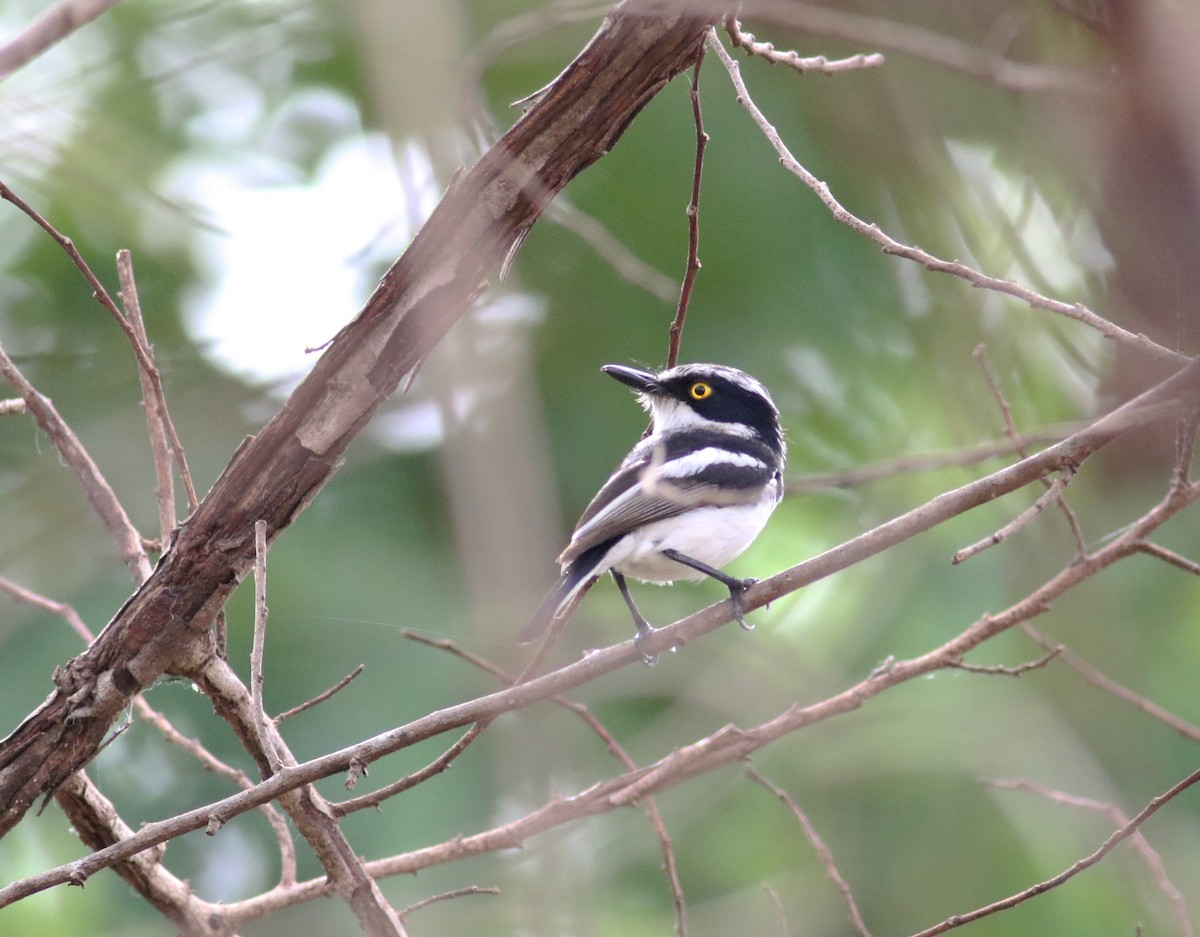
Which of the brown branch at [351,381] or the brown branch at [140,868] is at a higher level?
the brown branch at [351,381]

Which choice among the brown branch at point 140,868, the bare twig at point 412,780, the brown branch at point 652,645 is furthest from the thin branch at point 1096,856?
the brown branch at point 140,868

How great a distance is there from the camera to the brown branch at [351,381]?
258 centimetres

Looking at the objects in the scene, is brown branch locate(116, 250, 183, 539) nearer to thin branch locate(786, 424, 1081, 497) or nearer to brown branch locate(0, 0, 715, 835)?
brown branch locate(0, 0, 715, 835)

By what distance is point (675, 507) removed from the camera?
396 cm

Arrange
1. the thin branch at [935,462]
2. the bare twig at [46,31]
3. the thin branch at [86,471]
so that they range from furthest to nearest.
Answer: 1. the thin branch at [935,462]
2. the thin branch at [86,471]
3. the bare twig at [46,31]

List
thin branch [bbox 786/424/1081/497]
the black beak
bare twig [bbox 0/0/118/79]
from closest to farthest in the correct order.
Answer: bare twig [bbox 0/0/118/79]
thin branch [bbox 786/424/1081/497]
the black beak

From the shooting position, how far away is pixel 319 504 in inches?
281

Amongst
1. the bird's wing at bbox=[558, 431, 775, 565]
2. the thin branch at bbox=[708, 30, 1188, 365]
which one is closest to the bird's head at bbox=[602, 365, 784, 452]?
the bird's wing at bbox=[558, 431, 775, 565]

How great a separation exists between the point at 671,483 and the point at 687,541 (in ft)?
0.66

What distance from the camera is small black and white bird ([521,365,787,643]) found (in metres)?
3.81

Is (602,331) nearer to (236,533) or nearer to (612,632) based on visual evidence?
(612,632)

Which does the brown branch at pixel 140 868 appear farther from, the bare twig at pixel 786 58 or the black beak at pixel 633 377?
the bare twig at pixel 786 58

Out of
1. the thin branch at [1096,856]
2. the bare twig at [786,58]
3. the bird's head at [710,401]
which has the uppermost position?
the bare twig at [786,58]

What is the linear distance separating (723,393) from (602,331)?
2619mm
